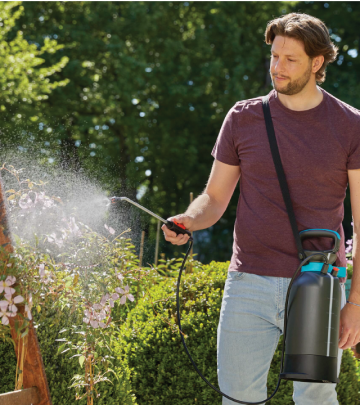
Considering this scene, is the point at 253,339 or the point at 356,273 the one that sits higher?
the point at 356,273

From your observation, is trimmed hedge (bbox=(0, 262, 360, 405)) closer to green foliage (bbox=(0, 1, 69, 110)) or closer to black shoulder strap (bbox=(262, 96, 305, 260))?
black shoulder strap (bbox=(262, 96, 305, 260))

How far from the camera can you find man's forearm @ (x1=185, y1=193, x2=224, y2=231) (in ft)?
6.70

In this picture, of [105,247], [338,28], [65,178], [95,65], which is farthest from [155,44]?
[105,247]

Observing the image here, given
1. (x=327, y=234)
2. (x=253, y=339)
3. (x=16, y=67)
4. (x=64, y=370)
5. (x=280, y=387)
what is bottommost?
(x=280, y=387)

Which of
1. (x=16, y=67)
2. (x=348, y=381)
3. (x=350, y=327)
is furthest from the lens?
(x=16, y=67)

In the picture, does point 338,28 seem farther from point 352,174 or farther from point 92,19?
point 352,174

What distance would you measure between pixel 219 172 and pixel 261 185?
0.23 metres

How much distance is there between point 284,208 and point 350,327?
1.49 ft

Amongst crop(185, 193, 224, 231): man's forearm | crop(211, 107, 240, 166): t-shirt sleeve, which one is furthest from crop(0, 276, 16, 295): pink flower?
crop(211, 107, 240, 166): t-shirt sleeve

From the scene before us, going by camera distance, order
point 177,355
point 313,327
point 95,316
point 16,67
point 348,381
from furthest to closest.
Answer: point 16,67 → point 348,381 → point 177,355 → point 95,316 → point 313,327

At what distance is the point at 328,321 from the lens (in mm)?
1741

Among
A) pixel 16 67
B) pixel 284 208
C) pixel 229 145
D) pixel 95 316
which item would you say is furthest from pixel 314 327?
pixel 16 67

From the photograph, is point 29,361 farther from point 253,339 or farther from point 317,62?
point 317,62

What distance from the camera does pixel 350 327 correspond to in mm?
1855
